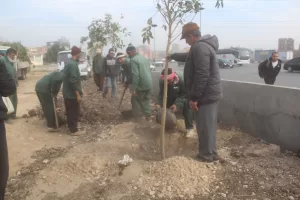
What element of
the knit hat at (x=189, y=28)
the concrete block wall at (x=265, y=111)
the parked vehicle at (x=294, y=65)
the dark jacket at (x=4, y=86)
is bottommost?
the parked vehicle at (x=294, y=65)

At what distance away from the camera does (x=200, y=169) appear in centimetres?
342

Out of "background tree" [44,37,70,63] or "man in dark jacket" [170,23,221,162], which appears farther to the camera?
"background tree" [44,37,70,63]

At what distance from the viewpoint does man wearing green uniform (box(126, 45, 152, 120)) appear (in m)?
5.70

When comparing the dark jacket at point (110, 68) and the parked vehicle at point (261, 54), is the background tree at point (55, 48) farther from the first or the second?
the dark jacket at point (110, 68)

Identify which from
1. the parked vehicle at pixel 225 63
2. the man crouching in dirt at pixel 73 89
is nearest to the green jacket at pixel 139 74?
the man crouching in dirt at pixel 73 89

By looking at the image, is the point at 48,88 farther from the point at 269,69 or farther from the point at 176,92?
the point at 269,69

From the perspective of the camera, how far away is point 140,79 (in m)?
5.79

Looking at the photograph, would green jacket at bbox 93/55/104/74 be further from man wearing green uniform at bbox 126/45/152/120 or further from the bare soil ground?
the bare soil ground

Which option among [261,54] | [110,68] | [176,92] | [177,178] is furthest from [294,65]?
[261,54]

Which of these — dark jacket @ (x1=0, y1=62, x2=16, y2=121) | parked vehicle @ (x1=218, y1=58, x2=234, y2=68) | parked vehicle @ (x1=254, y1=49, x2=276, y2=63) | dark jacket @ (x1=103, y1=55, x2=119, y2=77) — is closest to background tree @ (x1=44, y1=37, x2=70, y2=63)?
parked vehicle @ (x1=218, y1=58, x2=234, y2=68)

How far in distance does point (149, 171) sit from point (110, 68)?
617 centimetres

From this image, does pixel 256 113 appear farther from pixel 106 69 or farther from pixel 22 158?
pixel 106 69

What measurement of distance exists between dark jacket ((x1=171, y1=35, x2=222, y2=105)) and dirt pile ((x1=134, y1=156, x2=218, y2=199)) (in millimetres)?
781

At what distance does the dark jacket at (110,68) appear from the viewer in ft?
30.1
